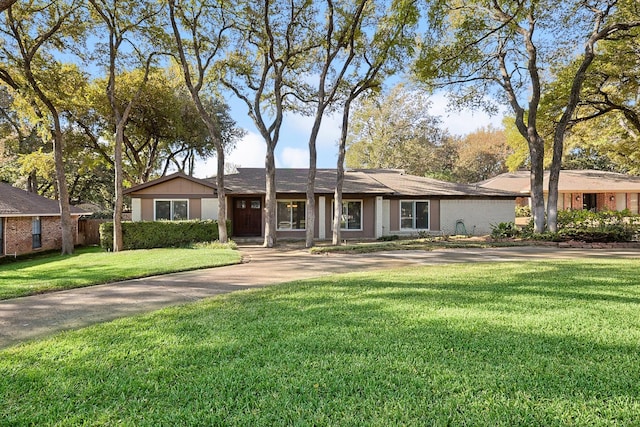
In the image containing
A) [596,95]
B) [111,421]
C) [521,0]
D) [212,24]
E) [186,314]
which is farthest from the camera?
[596,95]

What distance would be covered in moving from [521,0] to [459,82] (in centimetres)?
410

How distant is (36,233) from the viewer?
18266mm

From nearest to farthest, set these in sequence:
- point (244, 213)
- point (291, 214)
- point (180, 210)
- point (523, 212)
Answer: point (180, 210) → point (291, 214) → point (244, 213) → point (523, 212)

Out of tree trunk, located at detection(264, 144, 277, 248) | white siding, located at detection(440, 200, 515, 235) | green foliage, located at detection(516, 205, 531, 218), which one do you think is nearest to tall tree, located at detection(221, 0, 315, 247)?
tree trunk, located at detection(264, 144, 277, 248)

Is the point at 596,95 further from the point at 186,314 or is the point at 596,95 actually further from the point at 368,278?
the point at 186,314

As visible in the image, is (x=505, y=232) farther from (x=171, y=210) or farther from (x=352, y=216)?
(x=171, y=210)

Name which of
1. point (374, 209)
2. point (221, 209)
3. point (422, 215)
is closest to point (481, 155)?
point (422, 215)

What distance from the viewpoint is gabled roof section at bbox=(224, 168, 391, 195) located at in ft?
60.0

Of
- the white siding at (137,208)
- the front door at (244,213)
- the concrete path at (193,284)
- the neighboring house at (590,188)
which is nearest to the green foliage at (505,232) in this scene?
the concrete path at (193,284)

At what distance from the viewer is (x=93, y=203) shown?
36.9 metres

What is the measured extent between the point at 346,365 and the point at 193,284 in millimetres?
5176

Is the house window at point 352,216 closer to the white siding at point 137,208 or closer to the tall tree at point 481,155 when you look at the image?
the white siding at point 137,208

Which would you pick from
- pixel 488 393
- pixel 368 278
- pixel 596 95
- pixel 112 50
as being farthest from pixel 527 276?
pixel 112 50

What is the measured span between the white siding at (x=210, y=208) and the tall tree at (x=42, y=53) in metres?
5.82
